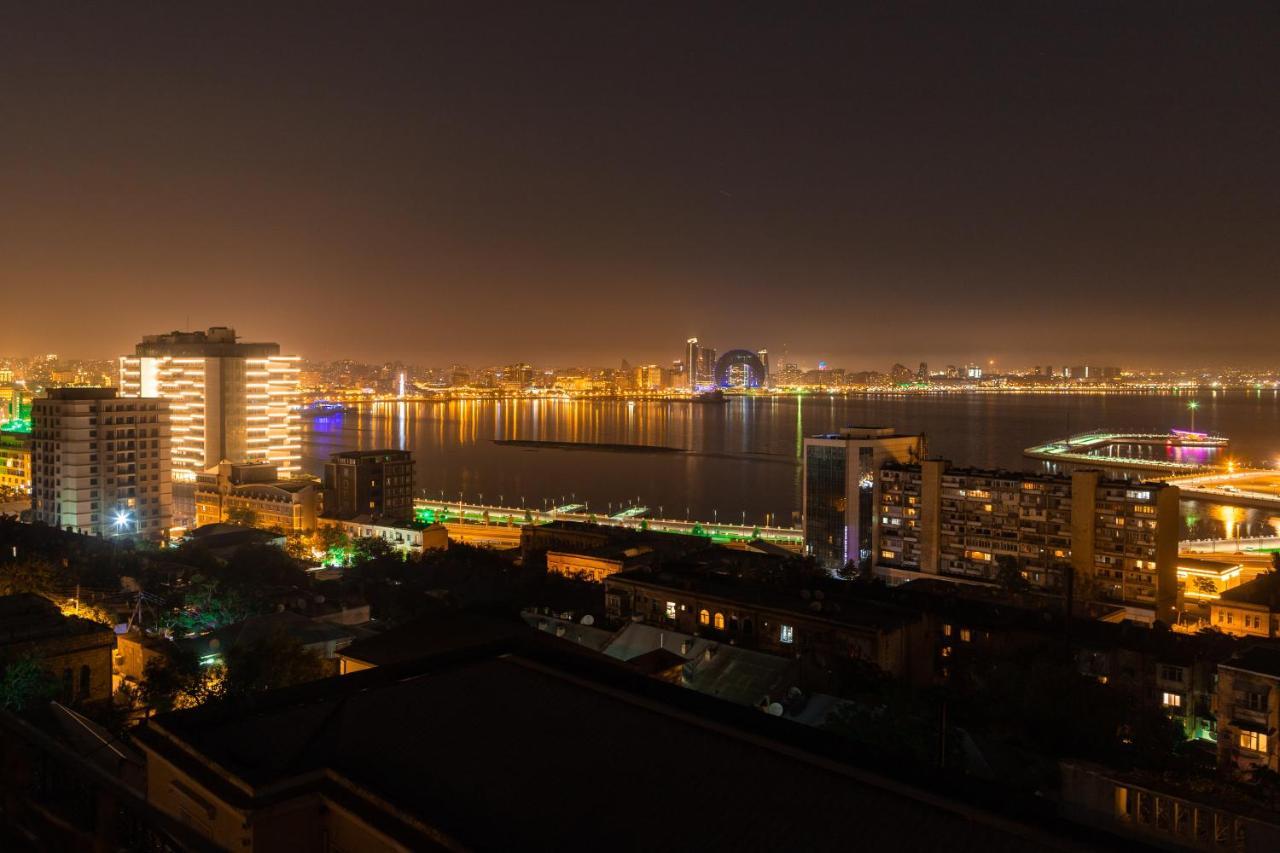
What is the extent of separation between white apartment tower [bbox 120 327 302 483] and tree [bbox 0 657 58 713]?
1452 cm

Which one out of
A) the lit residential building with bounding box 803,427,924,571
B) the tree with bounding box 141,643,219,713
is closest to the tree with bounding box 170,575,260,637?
the tree with bounding box 141,643,219,713

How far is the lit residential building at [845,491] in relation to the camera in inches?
469

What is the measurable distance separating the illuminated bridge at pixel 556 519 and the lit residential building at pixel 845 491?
49cm

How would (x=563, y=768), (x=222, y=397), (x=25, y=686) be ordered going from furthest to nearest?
(x=222, y=397) → (x=25, y=686) → (x=563, y=768)

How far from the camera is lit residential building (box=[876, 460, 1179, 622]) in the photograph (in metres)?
9.68

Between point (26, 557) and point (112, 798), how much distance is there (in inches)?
300

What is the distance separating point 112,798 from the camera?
22.9 inches

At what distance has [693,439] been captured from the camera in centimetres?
3084

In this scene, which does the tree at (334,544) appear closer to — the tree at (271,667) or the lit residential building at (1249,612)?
the tree at (271,667)

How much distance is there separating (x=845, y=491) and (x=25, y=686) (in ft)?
32.8

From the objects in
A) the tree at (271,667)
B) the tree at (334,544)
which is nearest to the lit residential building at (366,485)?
the tree at (334,544)

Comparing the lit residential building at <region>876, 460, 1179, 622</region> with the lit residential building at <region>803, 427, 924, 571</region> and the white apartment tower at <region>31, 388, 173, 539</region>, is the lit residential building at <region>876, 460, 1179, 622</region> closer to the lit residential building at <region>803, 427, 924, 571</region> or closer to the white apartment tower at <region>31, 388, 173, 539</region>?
the lit residential building at <region>803, 427, 924, 571</region>

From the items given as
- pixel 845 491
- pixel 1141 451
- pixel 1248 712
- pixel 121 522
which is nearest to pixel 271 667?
pixel 1248 712

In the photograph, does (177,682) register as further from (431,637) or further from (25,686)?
(431,637)
